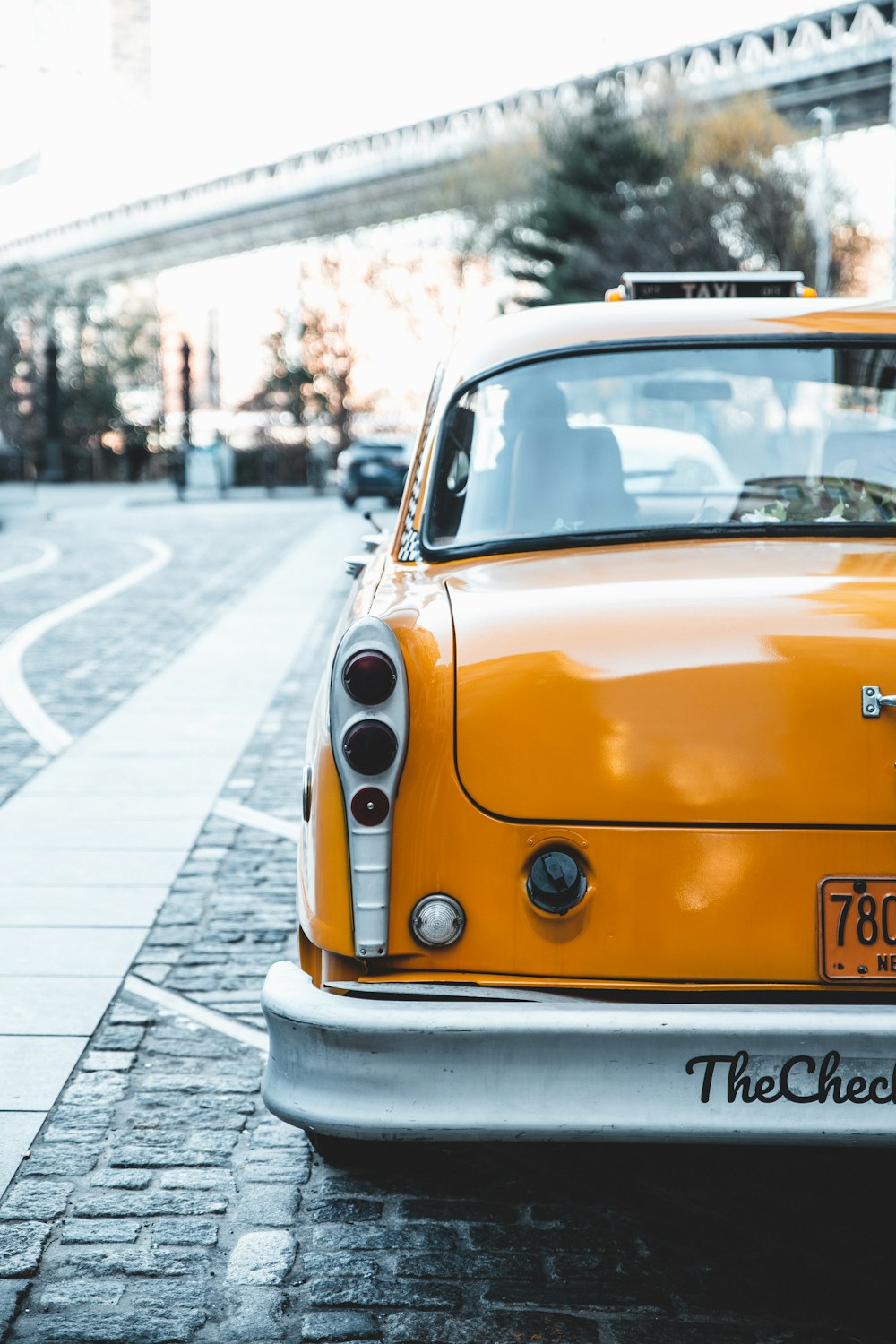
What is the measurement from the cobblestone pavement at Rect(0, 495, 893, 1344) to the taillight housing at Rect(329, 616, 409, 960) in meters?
0.72

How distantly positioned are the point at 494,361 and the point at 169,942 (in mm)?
2218

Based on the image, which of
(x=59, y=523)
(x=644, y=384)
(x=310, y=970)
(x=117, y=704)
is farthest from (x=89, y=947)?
(x=59, y=523)

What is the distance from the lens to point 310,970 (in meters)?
3.10

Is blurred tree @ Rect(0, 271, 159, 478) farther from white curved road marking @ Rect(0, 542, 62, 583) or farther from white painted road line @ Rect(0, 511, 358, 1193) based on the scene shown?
white painted road line @ Rect(0, 511, 358, 1193)

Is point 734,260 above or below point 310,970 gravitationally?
above

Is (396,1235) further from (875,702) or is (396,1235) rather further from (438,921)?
(875,702)

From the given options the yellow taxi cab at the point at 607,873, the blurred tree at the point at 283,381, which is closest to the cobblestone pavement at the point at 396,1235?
the yellow taxi cab at the point at 607,873

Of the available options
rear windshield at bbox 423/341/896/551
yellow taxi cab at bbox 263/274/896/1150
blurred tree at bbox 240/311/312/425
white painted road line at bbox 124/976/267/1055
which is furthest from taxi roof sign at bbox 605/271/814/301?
blurred tree at bbox 240/311/312/425

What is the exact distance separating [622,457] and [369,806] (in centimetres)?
156

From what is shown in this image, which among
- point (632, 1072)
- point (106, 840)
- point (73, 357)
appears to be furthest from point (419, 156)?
point (632, 1072)

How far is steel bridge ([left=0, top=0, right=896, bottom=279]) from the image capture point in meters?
56.1

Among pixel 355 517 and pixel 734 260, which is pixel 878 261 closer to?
pixel 734 260

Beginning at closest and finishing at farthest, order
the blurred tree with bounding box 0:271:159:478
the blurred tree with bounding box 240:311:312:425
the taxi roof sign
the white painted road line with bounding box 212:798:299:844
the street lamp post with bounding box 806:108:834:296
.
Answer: the taxi roof sign < the white painted road line with bounding box 212:798:299:844 < the street lamp post with bounding box 806:108:834:296 < the blurred tree with bounding box 0:271:159:478 < the blurred tree with bounding box 240:311:312:425

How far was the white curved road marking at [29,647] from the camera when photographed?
8453mm
